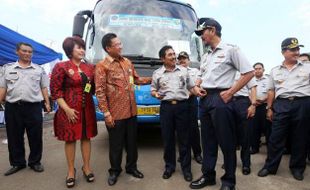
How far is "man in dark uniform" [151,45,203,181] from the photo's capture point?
3871 millimetres

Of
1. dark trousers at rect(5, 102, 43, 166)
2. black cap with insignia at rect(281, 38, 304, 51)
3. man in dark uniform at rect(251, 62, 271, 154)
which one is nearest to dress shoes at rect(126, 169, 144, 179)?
dark trousers at rect(5, 102, 43, 166)

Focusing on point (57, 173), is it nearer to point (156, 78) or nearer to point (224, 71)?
point (156, 78)

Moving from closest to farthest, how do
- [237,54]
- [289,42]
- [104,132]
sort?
[237,54] < [289,42] < [104,132]

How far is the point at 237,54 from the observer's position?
3139 millimetres

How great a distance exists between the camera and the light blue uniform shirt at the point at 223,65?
3.14 meters

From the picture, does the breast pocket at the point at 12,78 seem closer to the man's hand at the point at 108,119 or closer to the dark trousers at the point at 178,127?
the man's hand at the point at 108,119

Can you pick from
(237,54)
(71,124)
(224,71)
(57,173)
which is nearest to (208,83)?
(224,71)

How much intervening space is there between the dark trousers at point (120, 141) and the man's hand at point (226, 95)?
1230mm

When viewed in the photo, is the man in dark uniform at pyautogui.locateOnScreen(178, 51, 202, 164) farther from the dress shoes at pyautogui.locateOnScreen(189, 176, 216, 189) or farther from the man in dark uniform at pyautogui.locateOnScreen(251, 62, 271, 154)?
the man in dark uniform at pyautogui.locateOnScreen(251, 62, 271, 154)

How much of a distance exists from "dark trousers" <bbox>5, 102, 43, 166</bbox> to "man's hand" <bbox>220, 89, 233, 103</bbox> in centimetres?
265

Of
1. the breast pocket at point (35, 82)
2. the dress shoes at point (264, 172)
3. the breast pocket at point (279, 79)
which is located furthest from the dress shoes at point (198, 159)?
the breast pocket at point (35, 82)

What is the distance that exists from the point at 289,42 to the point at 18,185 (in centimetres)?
388

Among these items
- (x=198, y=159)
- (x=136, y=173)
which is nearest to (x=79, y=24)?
(x=136, y=173)

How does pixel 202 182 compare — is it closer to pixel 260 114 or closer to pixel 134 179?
pixel 134 179
